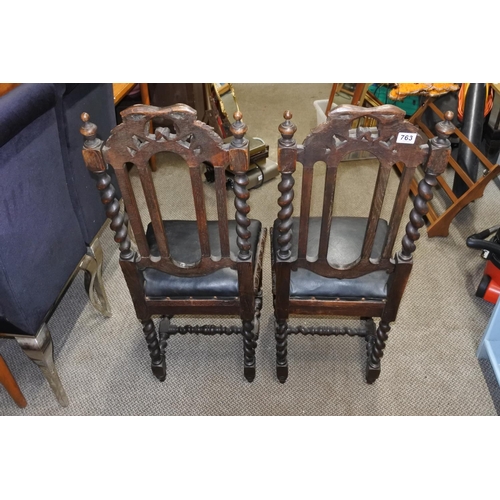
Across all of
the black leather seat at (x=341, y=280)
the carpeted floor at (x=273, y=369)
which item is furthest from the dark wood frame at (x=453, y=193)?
the black leather seat at (x=341, y=280)

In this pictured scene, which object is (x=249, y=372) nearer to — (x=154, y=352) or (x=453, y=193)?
(x=154, y=352)

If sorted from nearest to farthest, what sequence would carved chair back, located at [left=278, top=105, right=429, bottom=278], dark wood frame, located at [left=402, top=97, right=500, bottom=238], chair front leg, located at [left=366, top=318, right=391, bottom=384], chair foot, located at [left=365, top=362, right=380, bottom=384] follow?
carved chair back, located at [left=278, top=105, right=429, bottom=278], chair front leg, located at [left=366, top=318, right=391, bottom=384], chair foot, located at [left=365, top=362, right=380, bottom=384], dark wood frame, located at [left=402, top=97, right=500, bottom=238]

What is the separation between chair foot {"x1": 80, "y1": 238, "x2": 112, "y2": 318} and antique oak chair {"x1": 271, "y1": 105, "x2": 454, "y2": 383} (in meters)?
0.68

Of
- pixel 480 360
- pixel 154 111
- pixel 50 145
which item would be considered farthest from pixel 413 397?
pixel 50 145

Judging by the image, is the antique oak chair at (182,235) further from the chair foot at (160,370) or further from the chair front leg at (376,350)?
the chair front leg at (376,350)

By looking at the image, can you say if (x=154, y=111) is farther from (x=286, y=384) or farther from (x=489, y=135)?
(x=489, y=135)

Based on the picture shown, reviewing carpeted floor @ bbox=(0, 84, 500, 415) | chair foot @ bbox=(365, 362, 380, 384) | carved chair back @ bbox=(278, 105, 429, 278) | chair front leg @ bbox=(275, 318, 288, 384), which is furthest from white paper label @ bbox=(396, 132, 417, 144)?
carpeted floor @ bbox=(0, 84, 500, 415)

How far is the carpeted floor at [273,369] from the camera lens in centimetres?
160

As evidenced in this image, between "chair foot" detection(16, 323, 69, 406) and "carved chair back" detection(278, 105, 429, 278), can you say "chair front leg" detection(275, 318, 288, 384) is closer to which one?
"carved chair back" detection(278, 105, 429, 278)

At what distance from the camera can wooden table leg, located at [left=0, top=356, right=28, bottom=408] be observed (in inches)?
58.0

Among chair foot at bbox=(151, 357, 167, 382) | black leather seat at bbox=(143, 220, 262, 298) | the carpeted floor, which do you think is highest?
black leather seat at bbox=(143, 220, 262, 298)

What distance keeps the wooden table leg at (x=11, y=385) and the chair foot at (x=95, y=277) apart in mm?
393

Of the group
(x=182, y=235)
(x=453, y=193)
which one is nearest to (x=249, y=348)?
(x=182, y=235)

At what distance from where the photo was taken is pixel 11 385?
1518mm
